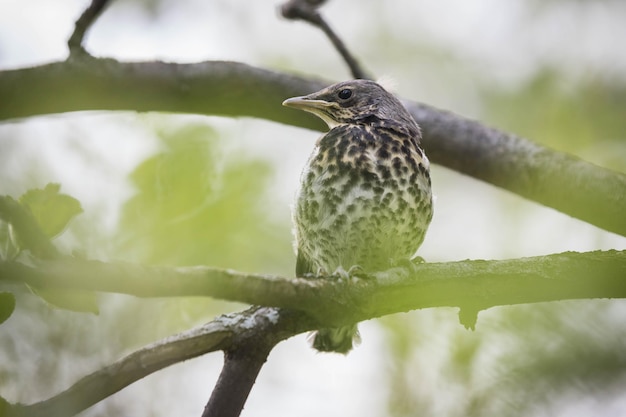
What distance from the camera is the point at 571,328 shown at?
4.52 metres

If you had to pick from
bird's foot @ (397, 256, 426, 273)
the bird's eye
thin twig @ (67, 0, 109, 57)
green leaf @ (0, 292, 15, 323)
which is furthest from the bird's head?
green leaf @ (0, 292, 15, 323)

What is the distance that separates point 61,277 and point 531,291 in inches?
86.2

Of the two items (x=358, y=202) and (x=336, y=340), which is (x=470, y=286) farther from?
(x=336, y=340)

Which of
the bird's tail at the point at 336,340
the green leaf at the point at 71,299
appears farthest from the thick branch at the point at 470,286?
the bird's tail at the point at 336,340

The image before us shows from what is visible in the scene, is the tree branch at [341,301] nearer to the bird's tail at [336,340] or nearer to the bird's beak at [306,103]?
the bird's tail at [336,340]

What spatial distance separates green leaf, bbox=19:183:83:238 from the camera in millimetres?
2619

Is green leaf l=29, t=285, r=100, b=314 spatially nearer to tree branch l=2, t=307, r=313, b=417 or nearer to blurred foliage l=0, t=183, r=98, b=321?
blurred foliage l=0, t=183, r=98, b=321

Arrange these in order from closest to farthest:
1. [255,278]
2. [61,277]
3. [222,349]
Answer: [61,277] → [255,278] → [222,349]

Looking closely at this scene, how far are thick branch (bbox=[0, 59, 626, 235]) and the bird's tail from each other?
50.4 inches

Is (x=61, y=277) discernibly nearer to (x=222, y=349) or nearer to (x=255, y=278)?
(x=255, y=278)

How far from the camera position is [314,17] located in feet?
18.5

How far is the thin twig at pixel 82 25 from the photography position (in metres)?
4.75

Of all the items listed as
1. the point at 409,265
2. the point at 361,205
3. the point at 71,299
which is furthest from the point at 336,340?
the point at 71,299

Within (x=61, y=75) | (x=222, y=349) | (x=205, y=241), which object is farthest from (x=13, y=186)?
(x=222, y=349)
